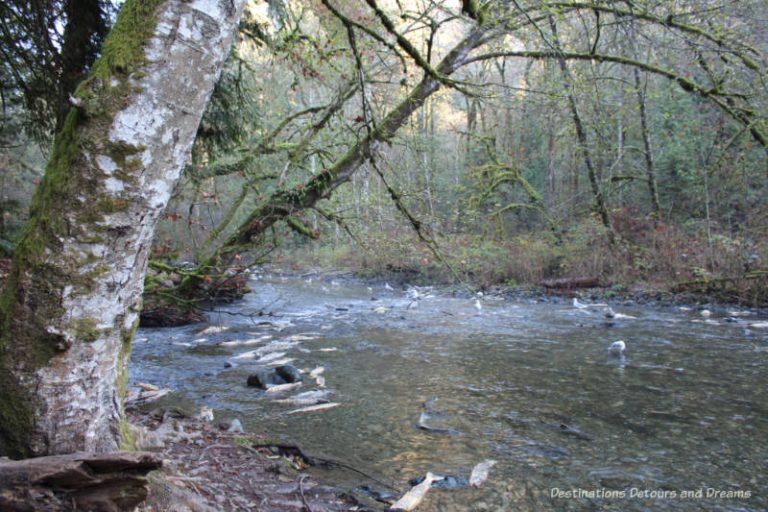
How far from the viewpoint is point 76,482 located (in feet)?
5.48

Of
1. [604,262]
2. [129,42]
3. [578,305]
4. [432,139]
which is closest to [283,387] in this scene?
[129,42]

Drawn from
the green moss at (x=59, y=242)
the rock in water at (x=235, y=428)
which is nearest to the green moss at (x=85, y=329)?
the green moss at (x=59, y=242)

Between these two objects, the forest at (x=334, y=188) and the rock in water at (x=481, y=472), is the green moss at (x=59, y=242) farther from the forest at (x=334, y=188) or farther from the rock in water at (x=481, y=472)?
the rock in water at (x=481, y=472)

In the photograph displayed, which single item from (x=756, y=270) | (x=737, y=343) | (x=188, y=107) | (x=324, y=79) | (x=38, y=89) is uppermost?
(x=324, y=79)

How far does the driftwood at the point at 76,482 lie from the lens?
1.58m

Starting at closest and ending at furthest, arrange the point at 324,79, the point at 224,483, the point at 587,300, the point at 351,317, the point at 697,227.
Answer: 1. the point at 224,483
2. the point at 324,79
3. the point at 351,317
4. the point at 587,300
5. the point at 697,227

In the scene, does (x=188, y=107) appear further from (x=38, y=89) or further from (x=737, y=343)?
(x=737, y=343)

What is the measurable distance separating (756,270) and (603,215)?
4909 millimetres

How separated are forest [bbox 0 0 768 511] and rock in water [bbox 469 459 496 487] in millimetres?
31

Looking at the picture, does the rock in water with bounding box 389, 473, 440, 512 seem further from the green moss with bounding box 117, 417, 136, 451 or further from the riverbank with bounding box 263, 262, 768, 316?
the riverbank with bounding box 263, 262, 768, 316

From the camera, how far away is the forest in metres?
1.86

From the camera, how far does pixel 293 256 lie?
23.6 metres

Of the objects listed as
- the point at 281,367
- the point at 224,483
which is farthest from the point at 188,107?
the point at 281,367

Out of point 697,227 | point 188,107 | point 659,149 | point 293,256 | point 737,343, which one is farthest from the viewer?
point 293,256
